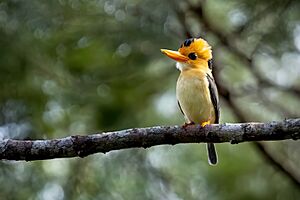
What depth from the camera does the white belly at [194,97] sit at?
3146mm

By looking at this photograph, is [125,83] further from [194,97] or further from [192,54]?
[194,97]

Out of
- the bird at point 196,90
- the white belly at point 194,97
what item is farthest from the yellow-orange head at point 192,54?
the white belly at point 194,97

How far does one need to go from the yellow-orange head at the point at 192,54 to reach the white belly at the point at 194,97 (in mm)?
186

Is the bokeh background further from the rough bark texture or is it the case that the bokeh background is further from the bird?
the rough bark texture

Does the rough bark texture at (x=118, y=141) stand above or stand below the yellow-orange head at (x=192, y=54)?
below

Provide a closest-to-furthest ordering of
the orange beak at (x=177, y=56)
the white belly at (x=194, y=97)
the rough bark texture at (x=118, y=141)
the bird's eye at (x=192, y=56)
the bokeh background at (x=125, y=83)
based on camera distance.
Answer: the rough bark texture at (x=118, y=141) → the white belly at (x=194, y=97) → the orange beak at (x=177, y=56) → the bird's eye at (x=192, y=56) → the bokeh background at (x=125, y=83)

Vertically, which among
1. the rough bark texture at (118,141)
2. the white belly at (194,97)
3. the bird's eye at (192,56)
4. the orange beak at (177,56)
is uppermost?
the bird's eye at (192,56)

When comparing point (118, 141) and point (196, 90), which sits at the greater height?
point (196, 90)

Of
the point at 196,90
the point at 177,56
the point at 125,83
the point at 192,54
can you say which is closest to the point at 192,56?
the point at 192,54

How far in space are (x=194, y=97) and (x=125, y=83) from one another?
3.06 ft

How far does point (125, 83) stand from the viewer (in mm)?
4012

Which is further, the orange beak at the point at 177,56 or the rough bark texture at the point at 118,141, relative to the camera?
the orange beak at the point at 177,56

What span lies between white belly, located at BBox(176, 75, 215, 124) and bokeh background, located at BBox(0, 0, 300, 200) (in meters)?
0.68

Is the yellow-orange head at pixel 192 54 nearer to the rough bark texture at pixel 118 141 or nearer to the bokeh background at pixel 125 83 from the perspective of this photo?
the bokeh background at pixel 125 83
